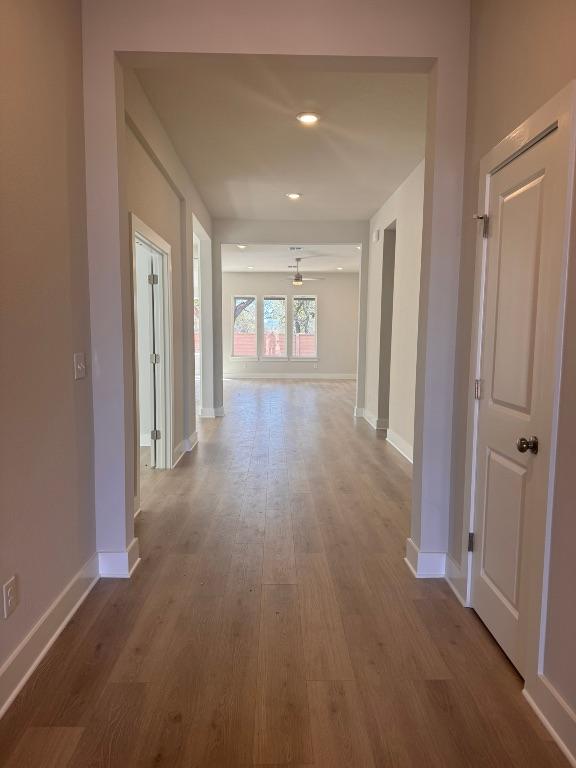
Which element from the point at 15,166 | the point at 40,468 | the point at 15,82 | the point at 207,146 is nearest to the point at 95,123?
the point at 15,82

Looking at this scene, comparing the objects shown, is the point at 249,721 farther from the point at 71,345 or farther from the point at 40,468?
the point at 71,345

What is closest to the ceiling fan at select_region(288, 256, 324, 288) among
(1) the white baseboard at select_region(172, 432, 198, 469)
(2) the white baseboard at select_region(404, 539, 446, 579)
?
(1) the white baseboard at select_region(172, 432, 198, 469)

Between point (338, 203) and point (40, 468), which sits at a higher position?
point (338, 203)

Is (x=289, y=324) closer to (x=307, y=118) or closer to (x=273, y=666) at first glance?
(x=307, y=118)

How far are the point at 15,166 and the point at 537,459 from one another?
2.13m

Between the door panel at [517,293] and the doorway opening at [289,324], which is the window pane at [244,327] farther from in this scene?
the door panel at [517,293]

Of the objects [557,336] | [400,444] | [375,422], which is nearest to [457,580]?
[557,336]

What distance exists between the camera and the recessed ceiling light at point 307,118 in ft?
11.7

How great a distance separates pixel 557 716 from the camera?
1.53m

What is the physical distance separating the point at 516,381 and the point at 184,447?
396 cm

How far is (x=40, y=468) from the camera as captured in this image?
188cm

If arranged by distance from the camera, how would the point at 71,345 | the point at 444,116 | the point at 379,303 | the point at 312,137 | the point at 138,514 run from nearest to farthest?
the point at 71,345 < the point at 444,116 < the point at 138,514 < the point at 312,137 < the point at 379,303

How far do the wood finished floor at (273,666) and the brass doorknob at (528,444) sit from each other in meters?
0.90

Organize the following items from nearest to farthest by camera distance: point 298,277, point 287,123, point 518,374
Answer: point 518,374
point 287,123
point 298,277
